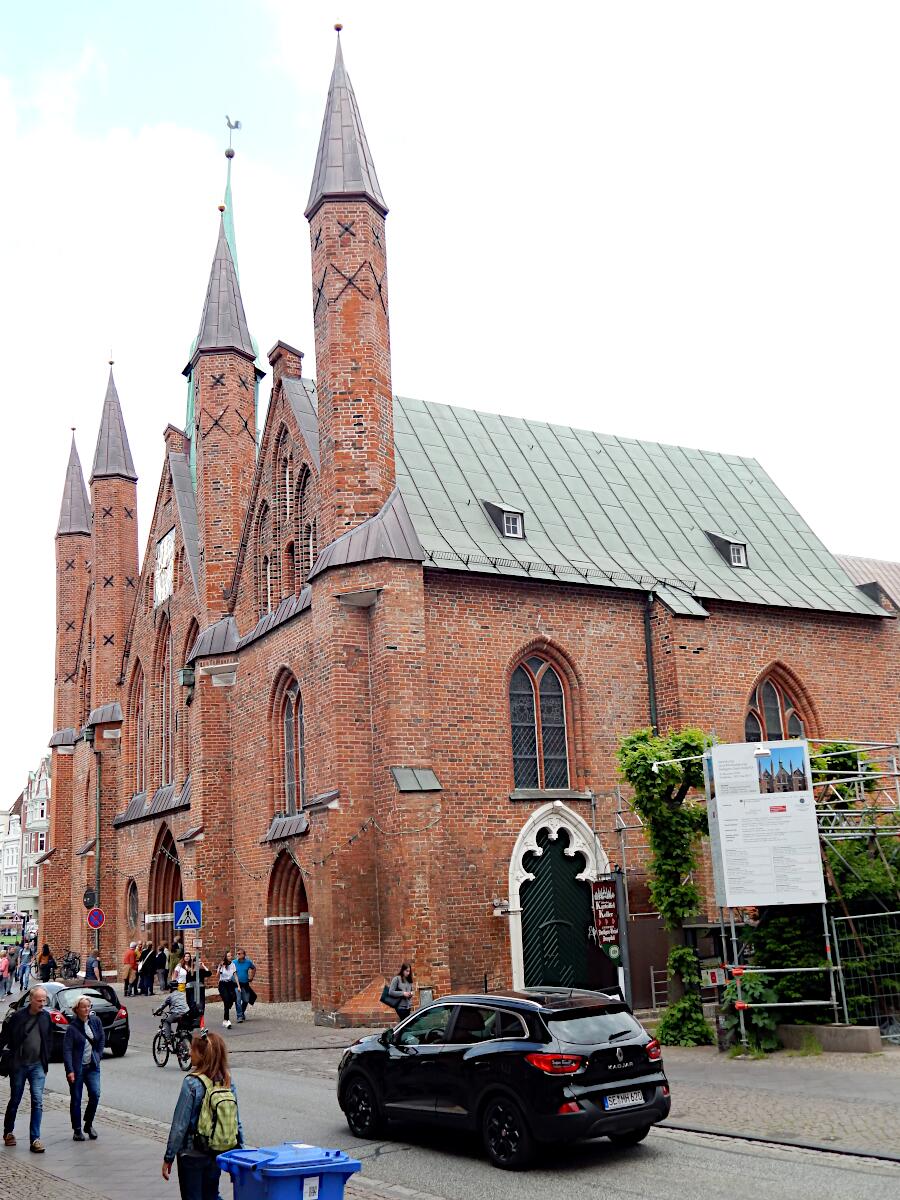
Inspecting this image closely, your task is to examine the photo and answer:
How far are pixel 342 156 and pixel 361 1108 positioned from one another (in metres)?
20.1

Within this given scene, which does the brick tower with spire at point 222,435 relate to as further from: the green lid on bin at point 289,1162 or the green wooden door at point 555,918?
the green lid on bin at point 289,1162

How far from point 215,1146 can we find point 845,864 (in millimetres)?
11735

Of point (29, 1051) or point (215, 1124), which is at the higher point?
point (215, 1124)

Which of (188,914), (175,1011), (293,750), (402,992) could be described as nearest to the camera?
(175,1011)

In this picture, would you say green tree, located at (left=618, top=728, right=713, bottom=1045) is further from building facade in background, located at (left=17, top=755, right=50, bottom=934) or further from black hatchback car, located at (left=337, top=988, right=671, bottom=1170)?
building facade in background, located at (left=17, top=755, right=50, bottom=934)

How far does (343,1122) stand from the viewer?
40.7 ft

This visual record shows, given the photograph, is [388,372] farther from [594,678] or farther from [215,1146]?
[215,1146]

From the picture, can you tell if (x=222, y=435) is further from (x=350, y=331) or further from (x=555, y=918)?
(x=555, y=918)

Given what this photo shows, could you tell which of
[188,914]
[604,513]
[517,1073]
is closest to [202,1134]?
[517,1073]

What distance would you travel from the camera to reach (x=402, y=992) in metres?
19.8

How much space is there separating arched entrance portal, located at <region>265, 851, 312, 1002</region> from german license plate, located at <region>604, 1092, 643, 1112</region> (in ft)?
53.7

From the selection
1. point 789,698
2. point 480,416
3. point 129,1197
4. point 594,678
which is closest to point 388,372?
point 480,416

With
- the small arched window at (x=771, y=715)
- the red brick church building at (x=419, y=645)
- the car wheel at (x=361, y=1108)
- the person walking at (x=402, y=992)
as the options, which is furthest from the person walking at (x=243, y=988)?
the car wheel at (x=361, y=1108)

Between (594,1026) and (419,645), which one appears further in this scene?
(419,645)
